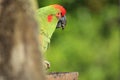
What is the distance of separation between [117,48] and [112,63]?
107 mm

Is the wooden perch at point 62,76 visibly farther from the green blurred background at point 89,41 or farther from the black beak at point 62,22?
the green blurred background at point 89,41

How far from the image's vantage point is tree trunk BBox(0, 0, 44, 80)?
0.67 m

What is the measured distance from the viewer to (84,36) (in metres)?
3.86

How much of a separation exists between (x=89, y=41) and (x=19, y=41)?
323cm

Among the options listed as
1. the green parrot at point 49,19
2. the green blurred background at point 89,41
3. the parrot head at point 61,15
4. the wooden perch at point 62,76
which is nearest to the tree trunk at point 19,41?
the wooden perch at point 62,76

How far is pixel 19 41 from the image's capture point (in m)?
0.68

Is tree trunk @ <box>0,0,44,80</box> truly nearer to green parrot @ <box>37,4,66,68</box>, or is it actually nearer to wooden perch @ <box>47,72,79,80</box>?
wooden perch @ <box>47,72,79,80</box>

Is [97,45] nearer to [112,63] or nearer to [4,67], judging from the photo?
[112,63]

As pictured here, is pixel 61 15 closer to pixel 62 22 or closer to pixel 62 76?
pixel 62 22

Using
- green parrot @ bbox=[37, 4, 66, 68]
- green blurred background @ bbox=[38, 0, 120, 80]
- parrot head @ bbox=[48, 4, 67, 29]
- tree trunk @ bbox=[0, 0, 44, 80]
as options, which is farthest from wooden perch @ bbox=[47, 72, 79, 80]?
green blurred background @ bbox=[38, 0, 120, 80]

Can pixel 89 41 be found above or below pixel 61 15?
below

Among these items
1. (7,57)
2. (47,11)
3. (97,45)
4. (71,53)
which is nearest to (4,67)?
(7,57)

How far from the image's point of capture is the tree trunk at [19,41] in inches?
26.3

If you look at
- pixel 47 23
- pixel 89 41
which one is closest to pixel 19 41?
pixel 47 23
